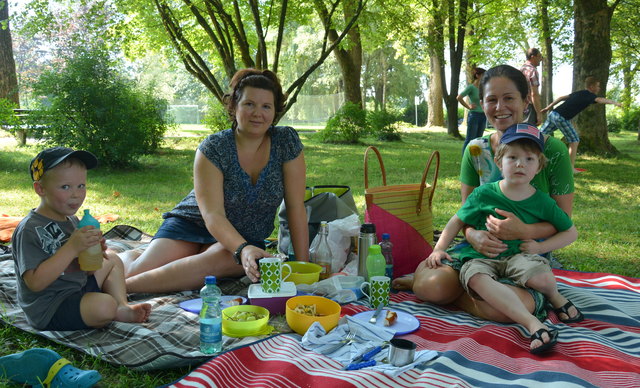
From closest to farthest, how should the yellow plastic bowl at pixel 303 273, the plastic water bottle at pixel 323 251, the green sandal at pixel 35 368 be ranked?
the green sandal at pixel 35 368
the yellow plastic bowl at pixel 303 273
the plastic water bottle at pixel 323 251

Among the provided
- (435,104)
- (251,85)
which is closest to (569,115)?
(251,85)

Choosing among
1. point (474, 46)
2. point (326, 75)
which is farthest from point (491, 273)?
point (326, 75)

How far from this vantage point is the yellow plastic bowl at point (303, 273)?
291 centimetres

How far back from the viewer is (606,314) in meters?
2.77

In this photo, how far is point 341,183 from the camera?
313 inches

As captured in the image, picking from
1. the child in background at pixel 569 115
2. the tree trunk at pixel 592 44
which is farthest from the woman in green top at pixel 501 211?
the tree trunk at pixel 592 44

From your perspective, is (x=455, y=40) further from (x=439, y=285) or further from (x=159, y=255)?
(x=159, y=255)

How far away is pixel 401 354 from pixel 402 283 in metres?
1.18

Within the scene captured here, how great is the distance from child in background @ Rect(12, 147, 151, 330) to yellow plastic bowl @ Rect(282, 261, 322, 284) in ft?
2.73

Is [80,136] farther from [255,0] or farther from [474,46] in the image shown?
[474,46]

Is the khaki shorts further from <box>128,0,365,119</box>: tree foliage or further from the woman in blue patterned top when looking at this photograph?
<box>128,0,365,119</box>: tree foliage

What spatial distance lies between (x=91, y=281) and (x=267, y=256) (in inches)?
36.4

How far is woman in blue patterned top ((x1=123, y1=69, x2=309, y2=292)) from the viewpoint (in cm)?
301

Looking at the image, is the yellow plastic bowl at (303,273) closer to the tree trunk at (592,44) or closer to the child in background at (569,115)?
the child in background at (569,115)
